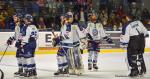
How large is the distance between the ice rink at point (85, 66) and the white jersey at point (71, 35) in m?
0.67

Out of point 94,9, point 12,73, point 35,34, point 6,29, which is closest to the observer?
point 35,34

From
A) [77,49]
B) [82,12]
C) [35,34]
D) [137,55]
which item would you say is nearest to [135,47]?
[137,55]

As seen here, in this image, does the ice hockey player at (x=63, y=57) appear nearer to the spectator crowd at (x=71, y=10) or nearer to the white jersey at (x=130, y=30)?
the white jersey at (x=130, y=30)

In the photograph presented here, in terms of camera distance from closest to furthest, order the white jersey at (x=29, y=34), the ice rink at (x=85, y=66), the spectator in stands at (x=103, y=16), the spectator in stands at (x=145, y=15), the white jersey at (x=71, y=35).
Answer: the white jersey at (x=29, y=34)
the white jersey at (x=71, y=35)
the ice rink at (x=85, y=66)
the spectator in stands at (x=103, y=16)
the spectator in stands at (x=145, y=15)

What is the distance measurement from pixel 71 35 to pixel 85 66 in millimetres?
2136

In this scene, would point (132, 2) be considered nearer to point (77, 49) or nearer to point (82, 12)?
point (82, 12)

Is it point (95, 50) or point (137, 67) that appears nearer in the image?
point (137, 67)

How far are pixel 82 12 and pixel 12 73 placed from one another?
7.18 metres

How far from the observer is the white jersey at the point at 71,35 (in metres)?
9.36

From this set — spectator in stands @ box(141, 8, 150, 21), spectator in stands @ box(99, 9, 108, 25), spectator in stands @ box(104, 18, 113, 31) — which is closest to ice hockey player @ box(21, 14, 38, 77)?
spectator in stands @ box(104, 18, 113, 31)

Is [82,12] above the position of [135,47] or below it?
above

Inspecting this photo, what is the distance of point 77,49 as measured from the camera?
9555 millimetres

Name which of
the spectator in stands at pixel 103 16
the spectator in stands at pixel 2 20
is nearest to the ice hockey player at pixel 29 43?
the spectator in stands at pixel 2 20

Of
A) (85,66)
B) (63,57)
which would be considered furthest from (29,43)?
(85,66)
